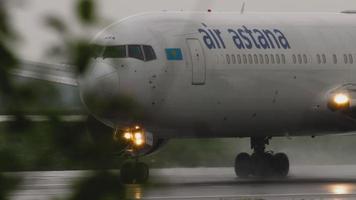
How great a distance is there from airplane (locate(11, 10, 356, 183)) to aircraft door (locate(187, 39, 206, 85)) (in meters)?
0.02

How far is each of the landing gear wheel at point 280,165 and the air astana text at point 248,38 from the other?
3.16 m

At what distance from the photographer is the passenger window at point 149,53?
2256cm

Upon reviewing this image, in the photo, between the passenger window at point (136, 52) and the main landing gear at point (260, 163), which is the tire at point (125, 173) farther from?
the main landing gear at point (260, 163)

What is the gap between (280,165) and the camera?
26688mm

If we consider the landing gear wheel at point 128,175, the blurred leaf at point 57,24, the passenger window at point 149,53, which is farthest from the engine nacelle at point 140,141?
the blurred leaf at point 57,24

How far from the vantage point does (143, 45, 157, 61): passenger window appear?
22562mm

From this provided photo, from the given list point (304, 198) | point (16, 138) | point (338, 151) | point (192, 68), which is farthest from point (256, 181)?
point (16, 138)

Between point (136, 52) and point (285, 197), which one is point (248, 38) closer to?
point (136, 52)

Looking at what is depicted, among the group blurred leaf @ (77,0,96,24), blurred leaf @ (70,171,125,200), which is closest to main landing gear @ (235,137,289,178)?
blurred leaf @ (70,171,125,200)

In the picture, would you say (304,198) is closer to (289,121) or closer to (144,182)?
(289,121)

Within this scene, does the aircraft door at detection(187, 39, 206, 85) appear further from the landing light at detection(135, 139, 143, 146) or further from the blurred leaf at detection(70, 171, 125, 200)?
the blurred leaf at detection(70, 171, 125, 200)

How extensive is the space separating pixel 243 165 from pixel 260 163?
407 millimetres

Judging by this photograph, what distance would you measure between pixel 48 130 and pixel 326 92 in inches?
857

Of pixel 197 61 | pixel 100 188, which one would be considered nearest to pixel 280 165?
pixel 197 61
